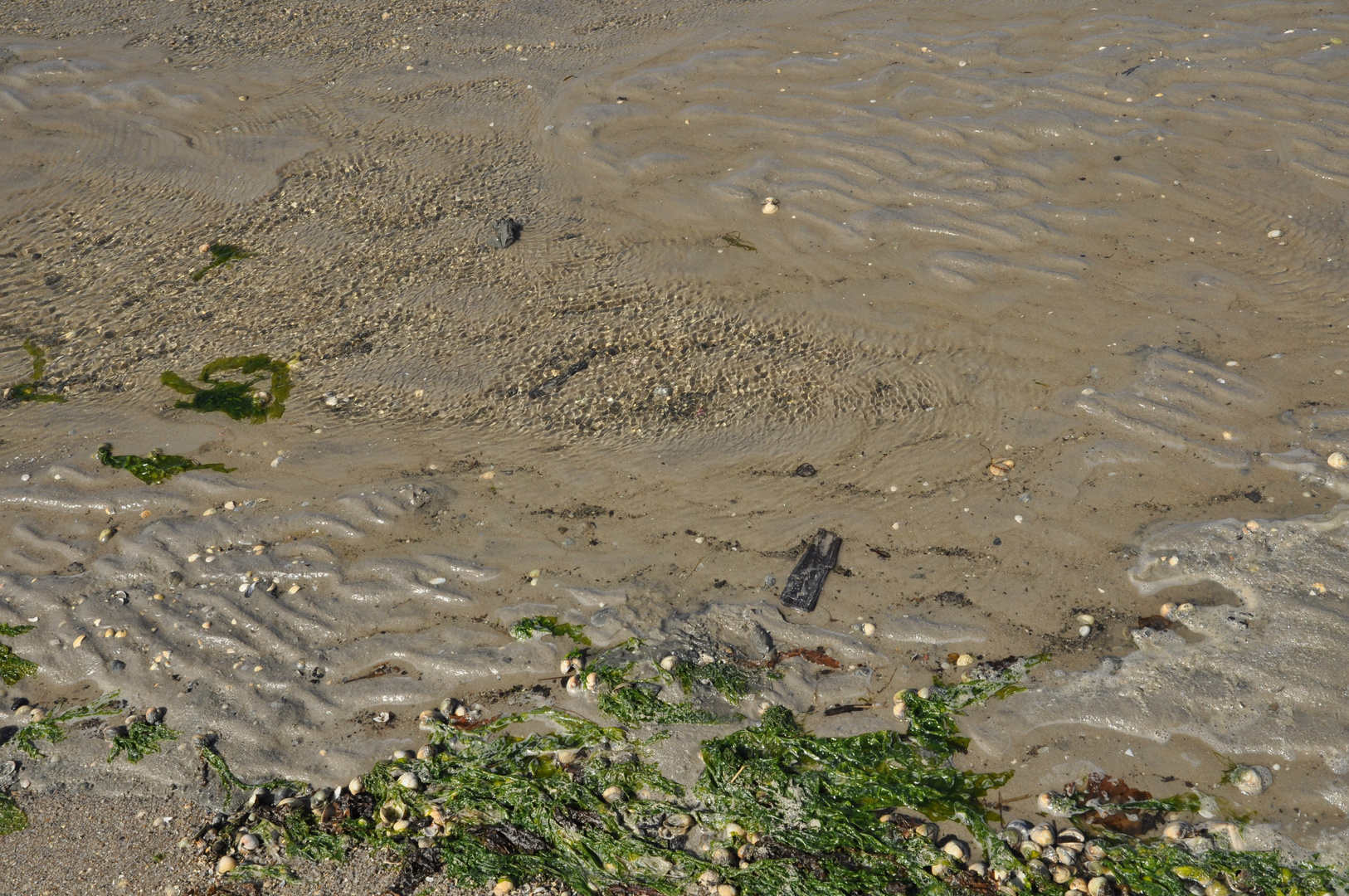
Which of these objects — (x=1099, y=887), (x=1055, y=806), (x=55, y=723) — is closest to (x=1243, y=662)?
(x=1055, y=806)

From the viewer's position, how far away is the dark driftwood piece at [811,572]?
4.43 meters

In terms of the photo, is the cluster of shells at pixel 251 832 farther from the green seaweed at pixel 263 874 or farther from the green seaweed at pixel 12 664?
the green seaweed at pixel 12 664

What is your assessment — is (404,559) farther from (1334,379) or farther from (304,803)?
(1334,379)

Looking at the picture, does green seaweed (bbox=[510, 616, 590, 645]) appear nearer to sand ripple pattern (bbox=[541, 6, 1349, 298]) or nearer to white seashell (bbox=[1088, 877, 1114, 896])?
white seashell (bbox=[1088, 877, 1114, 896])

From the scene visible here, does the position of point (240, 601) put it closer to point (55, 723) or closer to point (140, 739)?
point (140, 739)

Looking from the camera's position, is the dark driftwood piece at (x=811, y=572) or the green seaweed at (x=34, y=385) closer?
the dark driftwood piece at (x=811, y=572)

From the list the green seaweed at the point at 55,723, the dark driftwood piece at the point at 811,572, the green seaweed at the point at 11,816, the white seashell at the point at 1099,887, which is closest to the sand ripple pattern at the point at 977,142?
→ the dark driftwood piece at the point at 811,572

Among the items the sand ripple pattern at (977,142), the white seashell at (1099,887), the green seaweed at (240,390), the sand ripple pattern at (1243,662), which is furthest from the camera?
the sand ripple pattern at (977,142)

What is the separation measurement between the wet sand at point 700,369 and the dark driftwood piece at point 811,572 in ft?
0.28

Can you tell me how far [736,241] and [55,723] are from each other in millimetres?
5217

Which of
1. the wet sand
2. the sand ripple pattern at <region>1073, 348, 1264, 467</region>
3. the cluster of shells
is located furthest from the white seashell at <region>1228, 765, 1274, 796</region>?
the cluster of shells

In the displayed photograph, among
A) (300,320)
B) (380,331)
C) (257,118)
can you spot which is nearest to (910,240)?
(380,331)

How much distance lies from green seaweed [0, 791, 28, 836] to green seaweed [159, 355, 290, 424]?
8.05 feet

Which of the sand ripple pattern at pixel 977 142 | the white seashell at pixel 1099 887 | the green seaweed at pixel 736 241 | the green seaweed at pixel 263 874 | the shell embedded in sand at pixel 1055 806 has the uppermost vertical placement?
the sand ripple pattern at pixel 977 142
